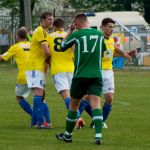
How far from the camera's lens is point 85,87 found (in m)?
12.5

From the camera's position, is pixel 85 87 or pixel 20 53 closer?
pixel 85 87

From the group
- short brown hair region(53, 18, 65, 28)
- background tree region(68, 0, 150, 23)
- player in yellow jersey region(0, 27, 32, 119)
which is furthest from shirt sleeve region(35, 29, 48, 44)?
background tree region(68, 0, 150, 23)

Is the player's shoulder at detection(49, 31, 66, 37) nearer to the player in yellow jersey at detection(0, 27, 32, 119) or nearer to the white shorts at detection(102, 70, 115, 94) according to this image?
the white shorts at detection(102, 70, 115, 94)

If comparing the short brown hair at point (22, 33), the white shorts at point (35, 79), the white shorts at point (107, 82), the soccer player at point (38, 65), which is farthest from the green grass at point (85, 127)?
the short brown hair at point (22, 33)

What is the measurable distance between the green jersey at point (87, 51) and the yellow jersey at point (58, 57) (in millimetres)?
2227

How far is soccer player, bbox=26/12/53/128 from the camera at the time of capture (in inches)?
582

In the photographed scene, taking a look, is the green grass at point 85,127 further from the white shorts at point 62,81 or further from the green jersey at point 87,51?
the green jersey at point 87,51

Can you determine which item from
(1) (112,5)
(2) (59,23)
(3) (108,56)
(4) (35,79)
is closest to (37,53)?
(4) (35,79)

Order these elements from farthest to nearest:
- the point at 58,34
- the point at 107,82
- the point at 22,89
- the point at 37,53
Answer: the point at 22,89 → the point at 107,82 → the point at 37,53 → the point at 58,34

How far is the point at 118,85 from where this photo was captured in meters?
28.3

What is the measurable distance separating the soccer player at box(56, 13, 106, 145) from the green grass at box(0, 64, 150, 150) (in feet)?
1.99

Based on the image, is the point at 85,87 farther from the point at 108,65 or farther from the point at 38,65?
the point at 108,65

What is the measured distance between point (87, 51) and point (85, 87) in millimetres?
561

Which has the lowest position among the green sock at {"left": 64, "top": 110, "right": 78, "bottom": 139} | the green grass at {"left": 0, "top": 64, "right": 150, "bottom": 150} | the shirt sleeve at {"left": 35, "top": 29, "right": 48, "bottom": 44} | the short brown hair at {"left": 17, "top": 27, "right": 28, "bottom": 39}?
the green grass at {"left": 0, "top": 64, "right": 150, "bottom": 150}
